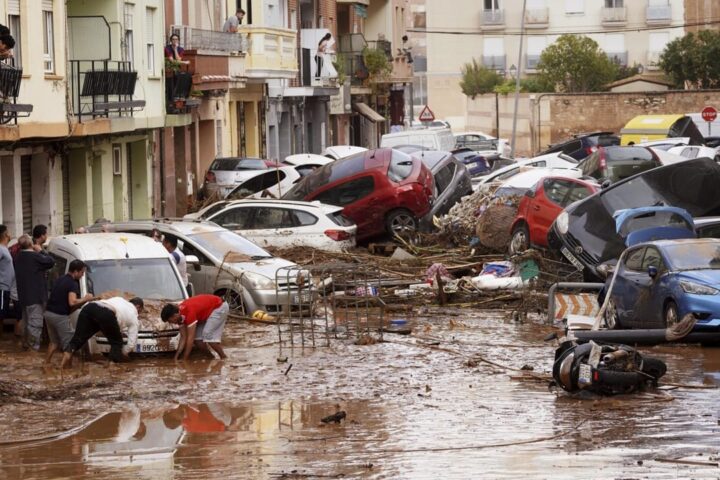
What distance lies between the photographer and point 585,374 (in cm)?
1521

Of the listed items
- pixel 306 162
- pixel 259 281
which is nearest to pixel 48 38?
pixel 259 281

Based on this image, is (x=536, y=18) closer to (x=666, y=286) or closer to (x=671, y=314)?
(x=666, y=286)

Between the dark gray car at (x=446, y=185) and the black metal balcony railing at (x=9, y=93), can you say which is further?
the dark gray car at (x=446, y=185)

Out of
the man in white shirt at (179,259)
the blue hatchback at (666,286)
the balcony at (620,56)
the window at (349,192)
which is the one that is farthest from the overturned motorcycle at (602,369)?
the balcony at (620,56)

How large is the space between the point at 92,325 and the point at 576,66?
70.4 m

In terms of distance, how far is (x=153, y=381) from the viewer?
689 inches

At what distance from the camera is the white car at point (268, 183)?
36206mm

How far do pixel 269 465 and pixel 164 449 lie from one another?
1314 mm

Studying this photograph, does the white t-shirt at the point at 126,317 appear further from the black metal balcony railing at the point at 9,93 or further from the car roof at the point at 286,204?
the car roof at the point at 286,204

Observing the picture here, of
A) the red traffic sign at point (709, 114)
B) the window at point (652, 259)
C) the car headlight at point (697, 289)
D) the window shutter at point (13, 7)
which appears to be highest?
the window shutter at point (13, 7)

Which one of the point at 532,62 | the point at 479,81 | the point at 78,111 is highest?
the point at 532,62

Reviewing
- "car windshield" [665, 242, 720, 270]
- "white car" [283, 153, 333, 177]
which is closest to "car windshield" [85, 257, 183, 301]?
"car windshield" [665, 242, 720, 270]

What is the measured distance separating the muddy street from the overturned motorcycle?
0.70 feet

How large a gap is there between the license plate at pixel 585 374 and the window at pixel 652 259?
495 centimetres
